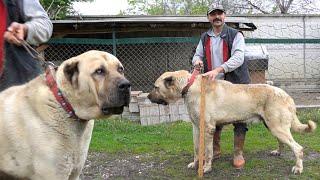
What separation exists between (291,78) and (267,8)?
A: 47.3ft

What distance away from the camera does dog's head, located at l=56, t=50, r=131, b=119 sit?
2750mm

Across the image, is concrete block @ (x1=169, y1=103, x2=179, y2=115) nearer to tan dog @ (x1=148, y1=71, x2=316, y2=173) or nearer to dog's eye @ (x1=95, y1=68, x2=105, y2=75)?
tan dog @ (x1=148, y1=71, x2=316, y2=173)

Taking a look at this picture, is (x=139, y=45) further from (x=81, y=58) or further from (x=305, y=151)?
(x=81, y=58)

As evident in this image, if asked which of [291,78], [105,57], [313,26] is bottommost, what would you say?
[291,78]

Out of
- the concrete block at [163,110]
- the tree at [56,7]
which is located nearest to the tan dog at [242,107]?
the concrete block at [163,110]

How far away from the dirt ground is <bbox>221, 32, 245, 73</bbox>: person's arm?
1.30 metres

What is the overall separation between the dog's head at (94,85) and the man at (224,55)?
128 inches

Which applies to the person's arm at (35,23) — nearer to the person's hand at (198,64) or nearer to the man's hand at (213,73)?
the man's hand at (213,73)

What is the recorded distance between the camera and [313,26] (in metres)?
16.1

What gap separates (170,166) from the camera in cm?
634

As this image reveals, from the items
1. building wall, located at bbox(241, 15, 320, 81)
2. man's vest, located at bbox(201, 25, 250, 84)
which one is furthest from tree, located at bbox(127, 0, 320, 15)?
man's vest, located at bbox(201, 25, 250, 84)

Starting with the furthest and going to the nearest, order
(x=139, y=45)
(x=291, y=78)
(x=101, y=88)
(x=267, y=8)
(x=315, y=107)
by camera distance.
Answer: (x=267, y=8)
(x=291, y=78)
(x=139, y=45)
(x=315, y=107)
(x=101, y=88)

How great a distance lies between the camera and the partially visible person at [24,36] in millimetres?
3221

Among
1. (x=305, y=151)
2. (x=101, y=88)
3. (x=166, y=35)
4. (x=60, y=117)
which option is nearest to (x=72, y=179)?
(x=60, y=117)
